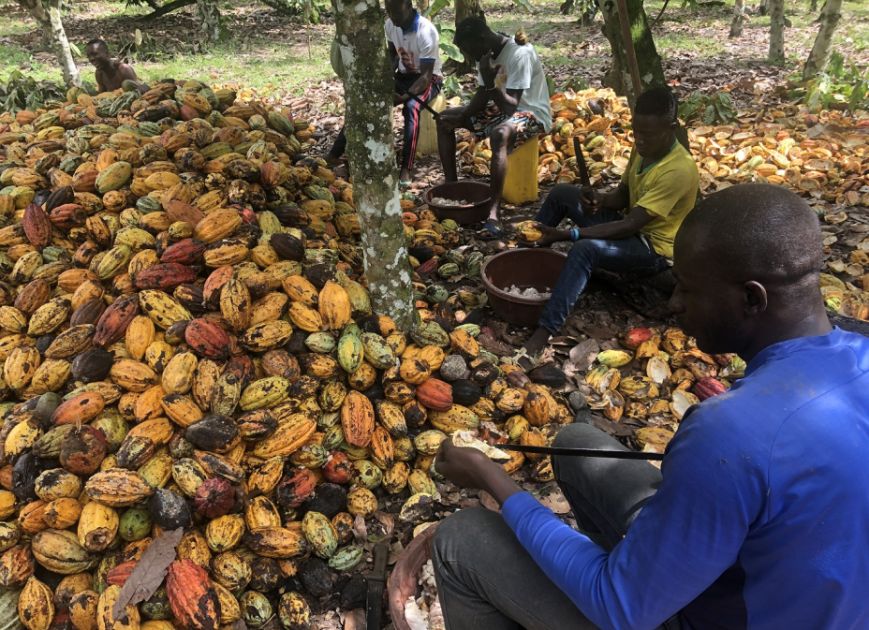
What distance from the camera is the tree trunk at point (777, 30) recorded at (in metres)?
7.86

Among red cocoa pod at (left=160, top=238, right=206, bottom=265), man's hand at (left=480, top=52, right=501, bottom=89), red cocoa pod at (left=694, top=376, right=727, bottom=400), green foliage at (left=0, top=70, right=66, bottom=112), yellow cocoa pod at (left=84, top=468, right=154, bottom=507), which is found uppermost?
man's hand at (left=480, top=52, right=501, bottom=89)

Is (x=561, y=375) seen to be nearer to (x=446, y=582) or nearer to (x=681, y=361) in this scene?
(x=681, y=361)

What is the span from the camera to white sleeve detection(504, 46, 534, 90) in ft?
15.3

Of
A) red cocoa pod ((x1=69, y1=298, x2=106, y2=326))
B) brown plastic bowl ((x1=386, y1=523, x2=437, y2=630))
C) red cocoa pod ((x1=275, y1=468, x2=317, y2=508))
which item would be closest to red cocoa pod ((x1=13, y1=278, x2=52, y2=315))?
red cocoa pod ((x1=69, y1=298, x2=106, y2=326))

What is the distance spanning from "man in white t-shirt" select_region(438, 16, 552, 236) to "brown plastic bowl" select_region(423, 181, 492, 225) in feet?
0.41

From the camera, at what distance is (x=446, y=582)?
1.54 metres

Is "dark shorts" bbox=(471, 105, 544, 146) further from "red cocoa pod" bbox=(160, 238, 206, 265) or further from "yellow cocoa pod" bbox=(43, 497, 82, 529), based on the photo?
"yellow cocoa pod" bbox=(43, 497, 82, 529)

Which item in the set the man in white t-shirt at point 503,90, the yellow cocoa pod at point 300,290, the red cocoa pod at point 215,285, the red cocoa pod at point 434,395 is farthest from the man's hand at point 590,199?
the red cocoa pod at point 215,285

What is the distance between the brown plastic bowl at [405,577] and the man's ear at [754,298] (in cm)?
125

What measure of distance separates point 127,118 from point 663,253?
12.4 feet

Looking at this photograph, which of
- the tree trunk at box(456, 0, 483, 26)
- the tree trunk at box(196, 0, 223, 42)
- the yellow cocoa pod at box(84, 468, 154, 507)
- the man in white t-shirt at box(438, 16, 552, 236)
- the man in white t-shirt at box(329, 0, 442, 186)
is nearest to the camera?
the yellow cocoa pod at box(84, 468, 154, 507)

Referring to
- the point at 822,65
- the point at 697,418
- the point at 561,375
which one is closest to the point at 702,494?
the point at 697,418

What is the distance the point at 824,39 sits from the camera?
6.49 meters

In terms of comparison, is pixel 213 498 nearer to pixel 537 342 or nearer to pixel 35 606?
pixel 35 606
